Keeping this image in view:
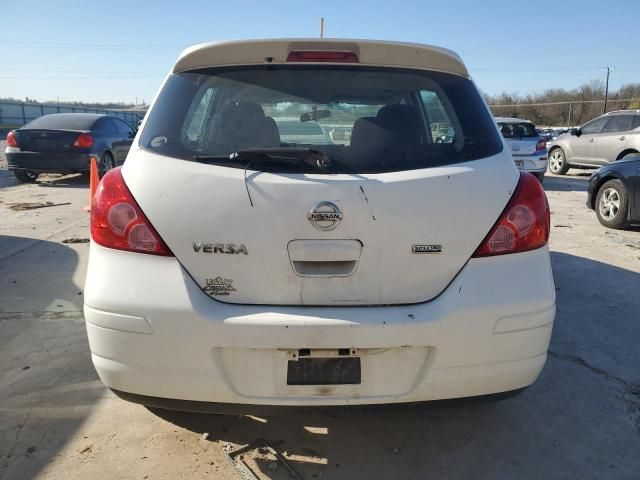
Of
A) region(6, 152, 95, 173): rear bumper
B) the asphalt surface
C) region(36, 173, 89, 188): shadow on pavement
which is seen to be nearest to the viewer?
the asphalt surface

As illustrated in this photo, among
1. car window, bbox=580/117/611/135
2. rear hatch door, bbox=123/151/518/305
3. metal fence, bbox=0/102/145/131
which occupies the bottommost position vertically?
rear hatch door, bbox=123/151/518/305

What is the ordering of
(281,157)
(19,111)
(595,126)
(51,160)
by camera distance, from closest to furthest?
(281,157)
(51,160)
(595,126)
(19,111)

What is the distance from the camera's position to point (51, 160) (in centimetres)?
1055

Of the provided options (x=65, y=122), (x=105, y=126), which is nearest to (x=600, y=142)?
(x=105, y=126)

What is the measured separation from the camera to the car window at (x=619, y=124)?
12.8m

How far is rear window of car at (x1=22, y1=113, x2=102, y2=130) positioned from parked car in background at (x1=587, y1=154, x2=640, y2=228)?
9.61 m

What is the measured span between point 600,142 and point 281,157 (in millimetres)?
Result: 13677

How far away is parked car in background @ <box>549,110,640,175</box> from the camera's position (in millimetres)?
12625

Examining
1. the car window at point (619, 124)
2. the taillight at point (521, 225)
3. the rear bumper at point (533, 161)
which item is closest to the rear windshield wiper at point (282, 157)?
the taillight at point (521, 225)

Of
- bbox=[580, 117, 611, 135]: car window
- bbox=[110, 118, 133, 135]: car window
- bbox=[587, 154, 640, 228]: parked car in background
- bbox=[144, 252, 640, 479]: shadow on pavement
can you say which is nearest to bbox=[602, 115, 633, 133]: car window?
bbox=[580, 117, 611, 135]: car window

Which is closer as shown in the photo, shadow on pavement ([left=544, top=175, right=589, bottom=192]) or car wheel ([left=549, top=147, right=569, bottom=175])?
shadow on pavement ([left=544, top=175, right=589, bottom=192])

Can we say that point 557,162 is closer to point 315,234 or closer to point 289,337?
point 315,234

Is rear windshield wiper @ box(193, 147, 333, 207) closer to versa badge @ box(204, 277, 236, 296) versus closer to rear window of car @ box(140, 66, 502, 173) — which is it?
rear window of car @ box(140, 66, 502, 173)

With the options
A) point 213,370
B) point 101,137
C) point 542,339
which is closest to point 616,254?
point 542,339
